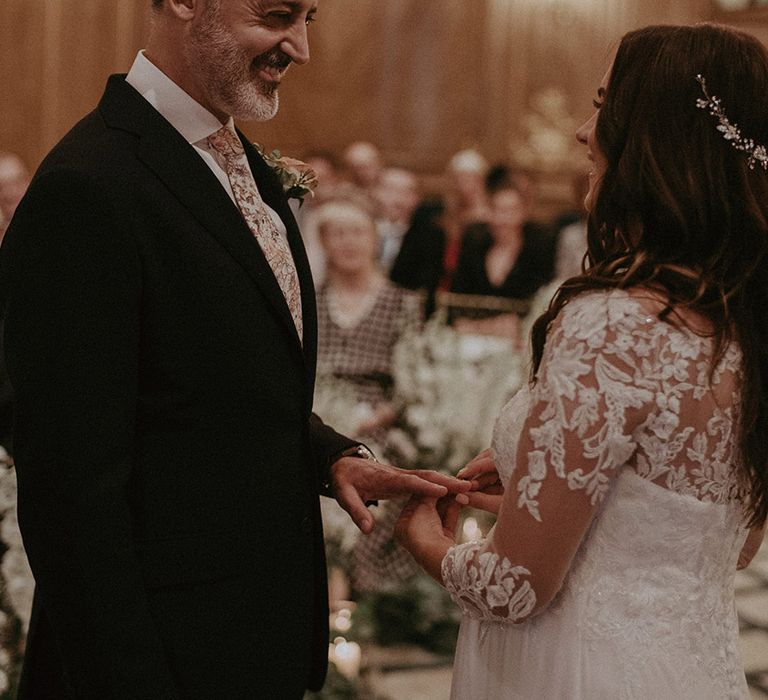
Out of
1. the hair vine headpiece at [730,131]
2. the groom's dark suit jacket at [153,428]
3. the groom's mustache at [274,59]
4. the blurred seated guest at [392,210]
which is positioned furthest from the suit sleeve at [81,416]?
the blurred seated guest at [392,210]

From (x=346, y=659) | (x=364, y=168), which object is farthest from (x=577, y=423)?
(x=364, y=168)

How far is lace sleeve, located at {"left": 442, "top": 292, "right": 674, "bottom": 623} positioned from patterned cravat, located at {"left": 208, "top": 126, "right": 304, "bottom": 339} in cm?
52

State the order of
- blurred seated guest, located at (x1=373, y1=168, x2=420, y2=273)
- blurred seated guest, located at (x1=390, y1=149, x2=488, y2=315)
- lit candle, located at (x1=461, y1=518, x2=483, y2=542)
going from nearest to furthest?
lit candle, located at (x1=461, y1=518, x2=483, y2=542)
blurred seated guest, located at (x1=390, y1=149, x2=488, y2=315)
blurred seated guest, located at (x1=373, y1=168, x2=420, y2=273)

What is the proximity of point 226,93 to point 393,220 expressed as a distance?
248 inches

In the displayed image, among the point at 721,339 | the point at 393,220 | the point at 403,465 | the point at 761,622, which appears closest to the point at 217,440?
the point at 721,339

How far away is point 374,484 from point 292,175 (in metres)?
0.67

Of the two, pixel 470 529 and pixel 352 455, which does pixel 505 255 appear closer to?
pixel 470 529

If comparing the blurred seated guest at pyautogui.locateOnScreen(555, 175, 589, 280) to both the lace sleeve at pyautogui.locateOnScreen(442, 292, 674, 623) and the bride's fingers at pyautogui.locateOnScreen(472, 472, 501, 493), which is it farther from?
the lace sleeve at pyautogui.locateOnScreen(442, 292, 674, 623)

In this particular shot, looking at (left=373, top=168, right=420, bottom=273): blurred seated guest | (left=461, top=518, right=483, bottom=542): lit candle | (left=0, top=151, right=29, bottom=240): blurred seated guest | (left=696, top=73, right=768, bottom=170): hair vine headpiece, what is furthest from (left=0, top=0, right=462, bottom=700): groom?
(left=373, top=168, right=420, bottom=273): blurred seated guest

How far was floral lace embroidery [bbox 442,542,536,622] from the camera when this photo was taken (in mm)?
1796

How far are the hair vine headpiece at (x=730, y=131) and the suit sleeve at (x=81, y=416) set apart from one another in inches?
35.9

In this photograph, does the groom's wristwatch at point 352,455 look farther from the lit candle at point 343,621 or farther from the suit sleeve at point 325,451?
the lit candle at point 343,621

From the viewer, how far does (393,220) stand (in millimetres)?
8195

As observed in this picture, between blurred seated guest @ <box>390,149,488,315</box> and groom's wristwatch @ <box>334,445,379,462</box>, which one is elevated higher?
groom's wristwatch @ <box>334,445,379,462</box>
